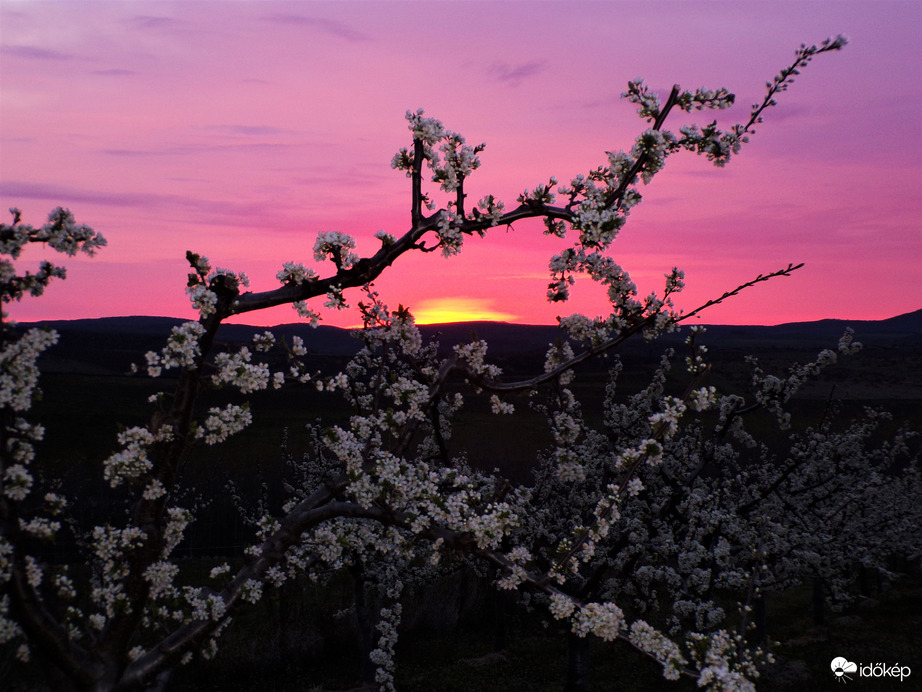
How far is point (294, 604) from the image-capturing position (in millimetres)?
22234

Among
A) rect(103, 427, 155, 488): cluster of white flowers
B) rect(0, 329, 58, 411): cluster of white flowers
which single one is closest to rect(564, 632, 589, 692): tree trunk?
rect(103, 427, 155, 488): cluster of white flowers

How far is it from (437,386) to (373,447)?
817mm

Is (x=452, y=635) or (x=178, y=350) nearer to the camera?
(x=178, y=350)

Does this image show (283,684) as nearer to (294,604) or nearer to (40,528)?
(294,604)

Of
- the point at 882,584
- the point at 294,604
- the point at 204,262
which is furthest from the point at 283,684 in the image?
the point at 882,584

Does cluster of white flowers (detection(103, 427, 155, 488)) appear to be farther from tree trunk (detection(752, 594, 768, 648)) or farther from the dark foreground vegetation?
tree trunk (detection(752, 594, 768, 648))

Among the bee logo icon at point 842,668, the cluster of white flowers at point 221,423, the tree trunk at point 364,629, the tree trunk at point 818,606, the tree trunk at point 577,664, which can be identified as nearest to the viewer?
the cluster of white flowers at point 221,423

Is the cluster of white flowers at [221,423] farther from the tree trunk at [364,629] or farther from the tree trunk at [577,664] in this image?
the tree trunk at [364,629]

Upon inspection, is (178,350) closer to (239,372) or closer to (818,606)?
(239,372)

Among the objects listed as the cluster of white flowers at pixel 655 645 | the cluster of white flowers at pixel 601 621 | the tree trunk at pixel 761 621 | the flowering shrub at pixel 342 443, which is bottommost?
the tree trunk at pixel 761 621

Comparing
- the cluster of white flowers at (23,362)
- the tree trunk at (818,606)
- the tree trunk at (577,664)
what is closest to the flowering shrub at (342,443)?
the cluster of white flowers at (23,362)

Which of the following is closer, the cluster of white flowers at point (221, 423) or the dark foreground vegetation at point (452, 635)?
the cluster of white flowers at point (221, 423)

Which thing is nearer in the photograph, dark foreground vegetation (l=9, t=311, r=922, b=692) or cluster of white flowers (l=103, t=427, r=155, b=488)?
cluster of white flowers (l=103, t=427, r=155, b=488)

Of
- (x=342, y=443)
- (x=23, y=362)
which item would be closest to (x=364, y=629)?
(x=342, y=443)
